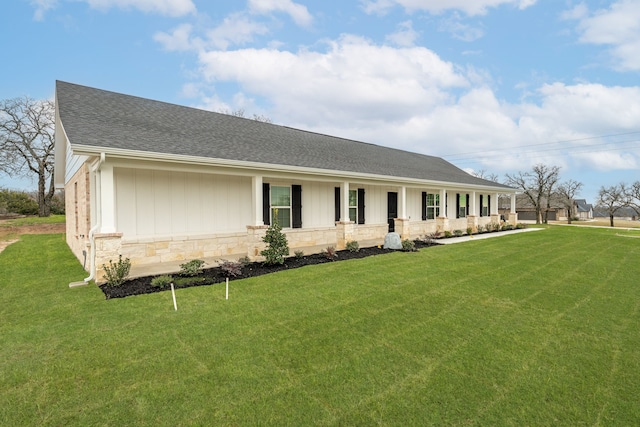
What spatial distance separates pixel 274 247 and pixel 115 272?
3.67m

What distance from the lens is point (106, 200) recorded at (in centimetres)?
641

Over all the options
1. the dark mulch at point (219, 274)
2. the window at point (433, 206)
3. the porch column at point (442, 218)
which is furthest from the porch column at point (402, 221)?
the window at point (433, 206)

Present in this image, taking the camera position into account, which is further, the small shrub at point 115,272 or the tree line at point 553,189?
the tree line at point 553,189

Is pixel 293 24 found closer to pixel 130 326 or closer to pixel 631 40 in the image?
pixel 130 326

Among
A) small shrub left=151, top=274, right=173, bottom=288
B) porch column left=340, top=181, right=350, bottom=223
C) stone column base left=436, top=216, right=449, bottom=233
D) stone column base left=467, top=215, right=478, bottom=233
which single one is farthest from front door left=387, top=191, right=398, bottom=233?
small shrub left=151, top=274, right=173, bottom=288

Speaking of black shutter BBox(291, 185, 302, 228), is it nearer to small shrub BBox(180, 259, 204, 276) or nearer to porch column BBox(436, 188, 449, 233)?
small shrub BBox(180, 259, 204, 276)

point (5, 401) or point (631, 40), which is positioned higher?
point (631, 40)

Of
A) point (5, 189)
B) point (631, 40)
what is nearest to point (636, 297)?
point (631, 40)

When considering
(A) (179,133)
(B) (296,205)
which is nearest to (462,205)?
(B) (296,205)

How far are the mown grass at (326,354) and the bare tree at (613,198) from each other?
42.8 m

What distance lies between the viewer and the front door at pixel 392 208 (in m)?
14.4

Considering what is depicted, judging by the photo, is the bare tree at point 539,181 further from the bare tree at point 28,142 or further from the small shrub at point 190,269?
the bare tree at point 28,142

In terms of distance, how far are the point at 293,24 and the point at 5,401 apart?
568 inches

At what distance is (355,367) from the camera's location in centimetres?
332
